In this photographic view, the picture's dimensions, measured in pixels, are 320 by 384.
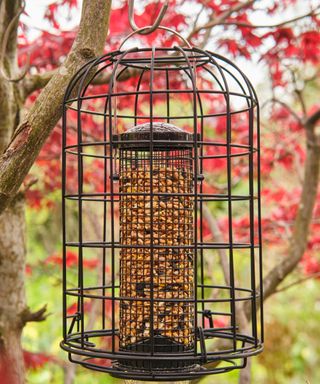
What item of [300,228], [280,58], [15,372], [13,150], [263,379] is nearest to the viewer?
[13,150]

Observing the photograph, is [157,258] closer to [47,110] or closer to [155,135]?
[155,135]

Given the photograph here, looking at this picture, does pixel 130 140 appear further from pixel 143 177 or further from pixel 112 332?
pixel 112 332

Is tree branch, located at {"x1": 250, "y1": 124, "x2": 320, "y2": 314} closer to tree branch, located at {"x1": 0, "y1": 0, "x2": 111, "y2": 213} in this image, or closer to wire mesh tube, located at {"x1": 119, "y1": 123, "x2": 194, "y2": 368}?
wire mesh tube, located at {"x1": 119, "y1": 123, "x2": 194, "y2": 368}

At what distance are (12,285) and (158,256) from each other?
1520 mm

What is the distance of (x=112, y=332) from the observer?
9.18ft

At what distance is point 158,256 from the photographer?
9.31 feet

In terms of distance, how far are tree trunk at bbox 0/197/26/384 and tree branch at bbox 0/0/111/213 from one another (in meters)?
1.34

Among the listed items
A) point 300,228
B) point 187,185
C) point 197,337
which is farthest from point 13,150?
point 300,228

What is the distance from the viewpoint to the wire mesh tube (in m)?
2.79

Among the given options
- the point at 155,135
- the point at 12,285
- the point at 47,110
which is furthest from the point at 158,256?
the point at 12,285

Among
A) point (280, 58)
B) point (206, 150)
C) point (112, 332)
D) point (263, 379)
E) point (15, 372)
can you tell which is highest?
point (280, 58)

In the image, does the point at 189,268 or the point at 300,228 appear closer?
the point at 189,268

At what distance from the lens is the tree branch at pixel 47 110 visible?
2615 mm

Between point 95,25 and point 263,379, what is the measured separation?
8.91m
